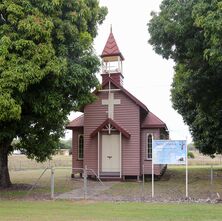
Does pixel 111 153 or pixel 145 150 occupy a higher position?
pixel 145 150

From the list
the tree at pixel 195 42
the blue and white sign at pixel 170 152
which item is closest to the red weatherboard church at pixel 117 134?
the tree at pixel 195 42

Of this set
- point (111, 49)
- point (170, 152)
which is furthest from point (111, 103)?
point (170, 152)

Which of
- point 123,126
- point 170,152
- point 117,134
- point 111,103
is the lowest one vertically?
point 170,152

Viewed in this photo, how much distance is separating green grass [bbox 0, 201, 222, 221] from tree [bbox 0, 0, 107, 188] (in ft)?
13.0

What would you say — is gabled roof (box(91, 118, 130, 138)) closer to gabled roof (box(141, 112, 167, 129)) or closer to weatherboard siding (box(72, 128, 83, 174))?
gabled roof (box(141, 112, 167, 129))

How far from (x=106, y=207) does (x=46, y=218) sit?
3053 mm

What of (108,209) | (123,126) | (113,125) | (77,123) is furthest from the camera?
(77,123)

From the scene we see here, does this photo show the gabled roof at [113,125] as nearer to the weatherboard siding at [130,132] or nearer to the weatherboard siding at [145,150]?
the weatherboard siding at [130,132]

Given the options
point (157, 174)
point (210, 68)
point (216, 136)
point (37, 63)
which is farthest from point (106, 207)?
point (216, 136)

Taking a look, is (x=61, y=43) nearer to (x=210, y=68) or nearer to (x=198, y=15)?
(x=198, y=15)

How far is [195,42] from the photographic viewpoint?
20.3 meters

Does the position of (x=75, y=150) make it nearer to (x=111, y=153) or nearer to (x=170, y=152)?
(x=111, y=153)

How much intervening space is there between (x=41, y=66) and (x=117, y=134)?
432 inches

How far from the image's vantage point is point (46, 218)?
12180mm
